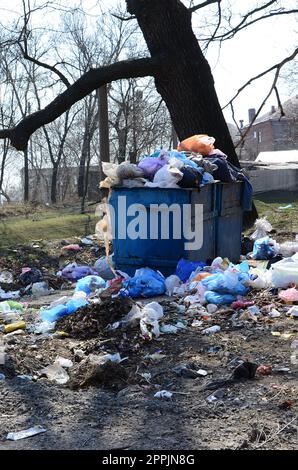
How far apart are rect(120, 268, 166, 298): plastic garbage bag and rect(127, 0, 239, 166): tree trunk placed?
177 inches

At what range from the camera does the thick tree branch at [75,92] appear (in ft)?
34.4

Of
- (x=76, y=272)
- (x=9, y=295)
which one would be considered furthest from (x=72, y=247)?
(x=9, y=295)

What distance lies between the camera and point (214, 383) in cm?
375

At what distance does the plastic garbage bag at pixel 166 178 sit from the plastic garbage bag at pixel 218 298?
57.0 inches

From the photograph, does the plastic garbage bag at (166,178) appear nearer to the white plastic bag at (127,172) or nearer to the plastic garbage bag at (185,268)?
the white plastic bag at (127,172)

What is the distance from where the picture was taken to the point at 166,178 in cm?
695

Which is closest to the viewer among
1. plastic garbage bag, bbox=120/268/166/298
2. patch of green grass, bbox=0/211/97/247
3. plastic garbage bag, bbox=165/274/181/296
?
plastic garbage bag, bbox=120/268/166/298

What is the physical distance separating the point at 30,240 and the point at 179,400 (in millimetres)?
7523

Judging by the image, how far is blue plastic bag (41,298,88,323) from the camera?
218 inches

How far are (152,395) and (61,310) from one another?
6.95 ft

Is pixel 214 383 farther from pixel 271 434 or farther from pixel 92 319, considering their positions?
pixel 92 319

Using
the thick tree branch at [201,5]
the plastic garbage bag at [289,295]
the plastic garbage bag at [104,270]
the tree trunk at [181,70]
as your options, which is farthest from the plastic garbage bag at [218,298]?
the thick tree branch at [201,5]

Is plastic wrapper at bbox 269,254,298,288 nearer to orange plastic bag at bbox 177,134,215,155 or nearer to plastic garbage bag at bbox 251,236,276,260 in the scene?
plastic garbage bag at bbox 251,236,276,260

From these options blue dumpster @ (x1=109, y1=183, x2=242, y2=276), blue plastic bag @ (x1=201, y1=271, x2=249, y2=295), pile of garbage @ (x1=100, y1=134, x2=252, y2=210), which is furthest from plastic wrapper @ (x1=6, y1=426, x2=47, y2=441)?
pile of garbage @ (x1=100, y1=134, x2=252, y2=210)
